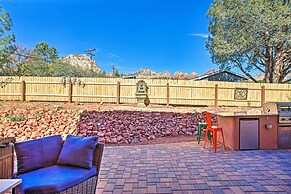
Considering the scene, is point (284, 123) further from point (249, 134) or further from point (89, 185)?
point (89, 185)

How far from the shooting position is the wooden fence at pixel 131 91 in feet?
33.5

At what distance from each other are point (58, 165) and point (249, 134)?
3.72m

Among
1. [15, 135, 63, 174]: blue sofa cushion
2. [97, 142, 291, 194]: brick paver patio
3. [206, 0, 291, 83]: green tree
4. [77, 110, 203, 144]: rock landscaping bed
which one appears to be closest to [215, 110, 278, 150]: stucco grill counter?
[97, 142, 291, 194]: brick paver patio

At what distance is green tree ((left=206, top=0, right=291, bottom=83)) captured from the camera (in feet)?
41.0

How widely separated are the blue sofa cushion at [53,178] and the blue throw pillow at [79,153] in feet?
0.19

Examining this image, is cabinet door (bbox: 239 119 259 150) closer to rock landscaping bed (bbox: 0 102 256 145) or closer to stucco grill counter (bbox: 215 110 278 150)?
stucco grill counter (bbox: 215 110 278 150)

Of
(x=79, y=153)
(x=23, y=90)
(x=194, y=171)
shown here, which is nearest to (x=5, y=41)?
(x=79, y=153)

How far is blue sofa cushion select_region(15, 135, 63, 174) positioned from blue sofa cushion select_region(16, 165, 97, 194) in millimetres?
75

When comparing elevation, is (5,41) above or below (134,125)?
above

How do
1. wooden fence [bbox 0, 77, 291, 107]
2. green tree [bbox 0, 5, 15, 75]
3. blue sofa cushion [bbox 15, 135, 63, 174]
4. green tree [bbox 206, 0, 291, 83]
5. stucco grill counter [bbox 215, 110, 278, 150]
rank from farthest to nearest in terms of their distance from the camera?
green tree [bbox 206, 0, 291, 83]
wooden fence [bbox 0, 77, 291, 107]
green tree [bbox 0, 5, 15, 75]
stucco grill counter [bbox 215, 110, 278, 150]
blue sofa cushion [bbox 15, 135, 63, 174]

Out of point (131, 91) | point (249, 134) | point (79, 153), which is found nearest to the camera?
point (79, 153)

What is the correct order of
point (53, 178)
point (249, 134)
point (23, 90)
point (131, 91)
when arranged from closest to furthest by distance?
point (53, 178) < point (249, 134) < point (23, 90) < point (131, 91)

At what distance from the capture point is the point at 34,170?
235 centimetres

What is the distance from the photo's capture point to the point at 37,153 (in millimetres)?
2432
